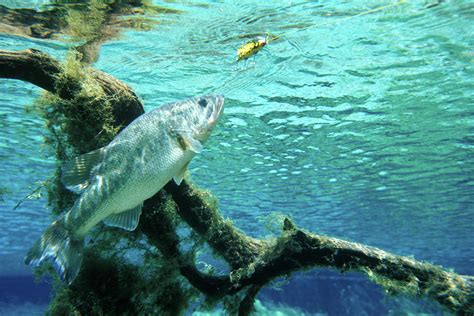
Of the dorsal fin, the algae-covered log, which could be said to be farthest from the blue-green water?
the dorsal fin

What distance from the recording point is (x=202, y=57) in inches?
444

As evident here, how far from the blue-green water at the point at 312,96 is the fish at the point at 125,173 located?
293cm

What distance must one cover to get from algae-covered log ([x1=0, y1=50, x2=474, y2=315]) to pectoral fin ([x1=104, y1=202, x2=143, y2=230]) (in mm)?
1501

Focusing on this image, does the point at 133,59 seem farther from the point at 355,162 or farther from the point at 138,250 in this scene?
the point at 355,162

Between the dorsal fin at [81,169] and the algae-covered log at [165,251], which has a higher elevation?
the dorsal fin at [81,169]

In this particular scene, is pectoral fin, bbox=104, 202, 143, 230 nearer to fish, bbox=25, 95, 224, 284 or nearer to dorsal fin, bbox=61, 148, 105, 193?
fish, bbox=25, 95, 224, 284

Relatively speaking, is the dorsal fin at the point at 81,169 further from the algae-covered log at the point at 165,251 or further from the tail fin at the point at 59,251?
the algae-covered log at the point at 165,251

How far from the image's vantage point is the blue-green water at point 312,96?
31.8 ft

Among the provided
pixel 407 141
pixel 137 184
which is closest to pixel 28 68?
pixel 137 184

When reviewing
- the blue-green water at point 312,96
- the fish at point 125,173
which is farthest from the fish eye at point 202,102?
the blue-green water at point 312,96

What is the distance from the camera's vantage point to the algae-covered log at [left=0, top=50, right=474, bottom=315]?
4699mm

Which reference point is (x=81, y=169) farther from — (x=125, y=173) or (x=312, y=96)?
(x=312, y=96)

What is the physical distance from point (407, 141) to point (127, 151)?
1620 cm

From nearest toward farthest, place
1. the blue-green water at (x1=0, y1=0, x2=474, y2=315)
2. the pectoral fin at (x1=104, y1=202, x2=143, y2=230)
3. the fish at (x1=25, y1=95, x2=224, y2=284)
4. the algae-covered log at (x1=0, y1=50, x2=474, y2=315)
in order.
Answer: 1. the fish at (x1=25, y1=95, x2=224, y2=284)
2. the pectoral fin at (x1=104, y1=202, x2=143, y2=230)
3. the algae-covered log at (x1=0, y1=50, x2=474, y2=315)
4. the blue-green water at (x1=0, y1=0, x2=474, y2=315)
